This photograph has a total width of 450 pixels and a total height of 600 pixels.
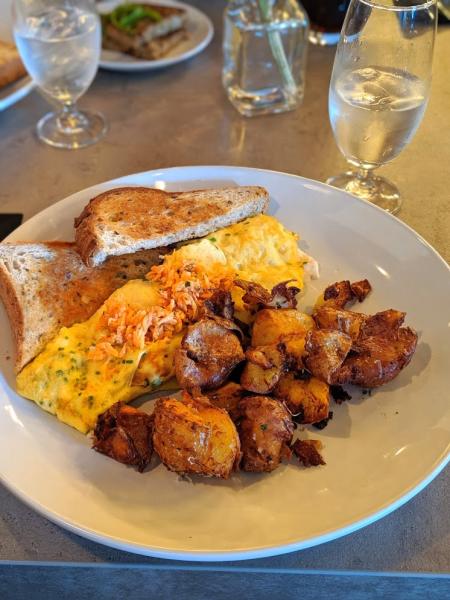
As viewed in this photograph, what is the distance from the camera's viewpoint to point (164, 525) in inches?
42.3

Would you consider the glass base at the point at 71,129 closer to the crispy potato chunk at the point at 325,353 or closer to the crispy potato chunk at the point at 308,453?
the crispy potato chunk at the point at 325,353

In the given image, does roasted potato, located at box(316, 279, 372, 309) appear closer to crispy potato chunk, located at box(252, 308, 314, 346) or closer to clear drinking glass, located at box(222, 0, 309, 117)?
crispy potato chunk, located at box(252, 308, 314, 346)

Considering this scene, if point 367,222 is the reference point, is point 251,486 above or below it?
below

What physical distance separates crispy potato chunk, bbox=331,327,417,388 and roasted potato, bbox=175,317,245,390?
23 cm

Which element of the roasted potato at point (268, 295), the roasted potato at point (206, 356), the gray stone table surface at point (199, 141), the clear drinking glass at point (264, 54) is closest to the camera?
the roasted potato at point (206, 356)

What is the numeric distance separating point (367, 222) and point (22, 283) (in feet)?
3.13

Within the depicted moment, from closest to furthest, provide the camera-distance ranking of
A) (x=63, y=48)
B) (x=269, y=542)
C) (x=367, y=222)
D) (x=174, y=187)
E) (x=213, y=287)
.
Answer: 1. (x=269, y=542)
2. (x=213, y=287)
3. (x=367, y=222)
4. (x=174, y=187)
5. (x=63, y=48)

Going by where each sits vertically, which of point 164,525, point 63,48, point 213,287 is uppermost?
point 63,48

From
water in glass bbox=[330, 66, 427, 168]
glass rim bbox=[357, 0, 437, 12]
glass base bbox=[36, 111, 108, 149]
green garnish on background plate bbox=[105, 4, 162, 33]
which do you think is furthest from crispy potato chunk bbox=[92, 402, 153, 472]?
green garnish on background plate bbox=[105, 4, 162, 33]

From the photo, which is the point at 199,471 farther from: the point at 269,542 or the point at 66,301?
the point at 66,301

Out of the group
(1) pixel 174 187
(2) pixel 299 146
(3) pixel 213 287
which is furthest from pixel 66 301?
(2) pixel 299 146

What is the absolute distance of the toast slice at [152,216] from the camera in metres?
1.55

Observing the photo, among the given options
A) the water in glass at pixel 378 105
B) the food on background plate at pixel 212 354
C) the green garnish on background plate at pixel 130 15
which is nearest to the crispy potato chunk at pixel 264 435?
the food on background plate at pixel 212 354

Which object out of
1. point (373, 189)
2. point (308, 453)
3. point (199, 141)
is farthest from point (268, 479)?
point (199, 141)
